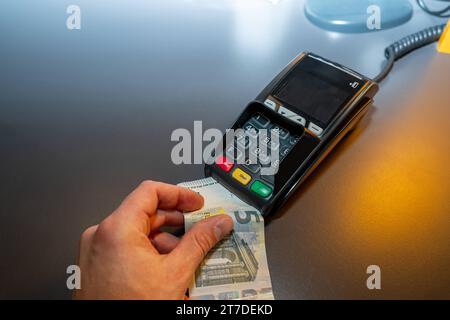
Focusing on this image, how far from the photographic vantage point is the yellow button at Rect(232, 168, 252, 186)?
0.58 metres

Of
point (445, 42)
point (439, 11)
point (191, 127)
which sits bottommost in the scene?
point (191, 127)

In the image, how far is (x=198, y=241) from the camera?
0.50 m

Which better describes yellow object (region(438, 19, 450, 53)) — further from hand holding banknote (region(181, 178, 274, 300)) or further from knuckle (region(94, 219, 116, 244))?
knuckle (region(94, 219, 116, 244))

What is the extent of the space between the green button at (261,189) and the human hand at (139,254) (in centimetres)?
6

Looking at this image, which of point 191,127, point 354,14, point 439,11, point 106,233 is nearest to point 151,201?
point 106,233

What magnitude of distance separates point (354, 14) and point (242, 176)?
481mm

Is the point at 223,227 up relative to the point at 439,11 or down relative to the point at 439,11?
down

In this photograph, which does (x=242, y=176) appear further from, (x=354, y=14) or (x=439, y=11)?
(x=439, y=11)

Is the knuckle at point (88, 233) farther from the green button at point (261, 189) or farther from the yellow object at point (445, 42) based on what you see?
the yellow object at point (445, 42)

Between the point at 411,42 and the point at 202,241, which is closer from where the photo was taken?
the point at 202,241

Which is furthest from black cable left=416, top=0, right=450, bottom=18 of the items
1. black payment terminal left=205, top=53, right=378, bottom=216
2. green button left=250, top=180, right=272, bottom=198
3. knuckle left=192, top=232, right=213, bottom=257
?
knuckle left=192, top=232, right=213, bottom=257

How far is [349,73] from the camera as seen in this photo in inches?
25.6

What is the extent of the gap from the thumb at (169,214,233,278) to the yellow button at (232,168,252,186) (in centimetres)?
6
